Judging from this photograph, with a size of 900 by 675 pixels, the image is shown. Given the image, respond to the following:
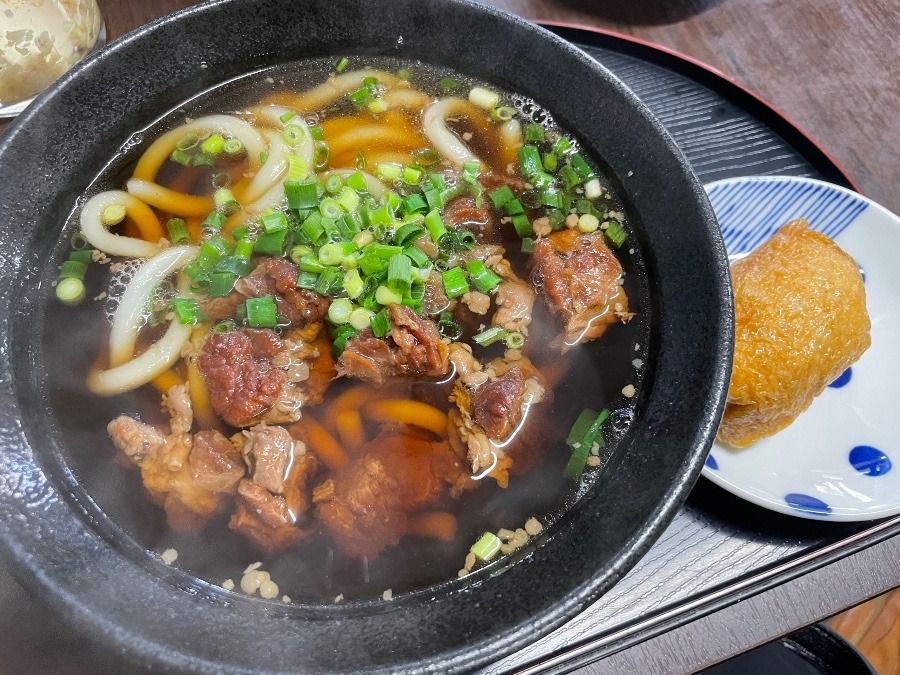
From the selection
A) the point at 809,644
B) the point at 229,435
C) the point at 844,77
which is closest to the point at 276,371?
the point at 229,435

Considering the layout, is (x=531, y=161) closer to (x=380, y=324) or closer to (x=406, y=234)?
(x=406, y=234)

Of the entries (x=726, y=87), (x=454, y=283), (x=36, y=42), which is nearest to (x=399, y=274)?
(x=454, y=283)

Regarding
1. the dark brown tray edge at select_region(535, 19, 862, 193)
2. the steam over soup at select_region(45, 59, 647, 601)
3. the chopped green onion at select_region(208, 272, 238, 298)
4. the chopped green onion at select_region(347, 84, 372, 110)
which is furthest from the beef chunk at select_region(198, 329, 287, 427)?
the dark brown tray edge at select_region(535, 19, 862, 193)

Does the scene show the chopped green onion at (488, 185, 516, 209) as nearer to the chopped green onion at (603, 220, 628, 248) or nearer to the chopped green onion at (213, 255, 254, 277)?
the chopped green onion at (603, 220, 628, 248)

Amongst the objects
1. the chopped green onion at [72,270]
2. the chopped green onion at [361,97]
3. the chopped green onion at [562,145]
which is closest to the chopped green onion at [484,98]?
the chopped green onion at [562,145]

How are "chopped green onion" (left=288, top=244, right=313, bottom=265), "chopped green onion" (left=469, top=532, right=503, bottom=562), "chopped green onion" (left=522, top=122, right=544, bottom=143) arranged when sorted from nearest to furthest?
"chopped green onion" (left=469, top=532, right=503, bottom=562) < "chopped green onion" (left=288, top=244, right=313, bottom=265) < "chopped green onion" (left=522, top=122, right=544, bottom=143)

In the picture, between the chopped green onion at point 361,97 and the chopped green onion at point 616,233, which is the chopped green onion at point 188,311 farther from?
the chopped green onion at point 616,233
